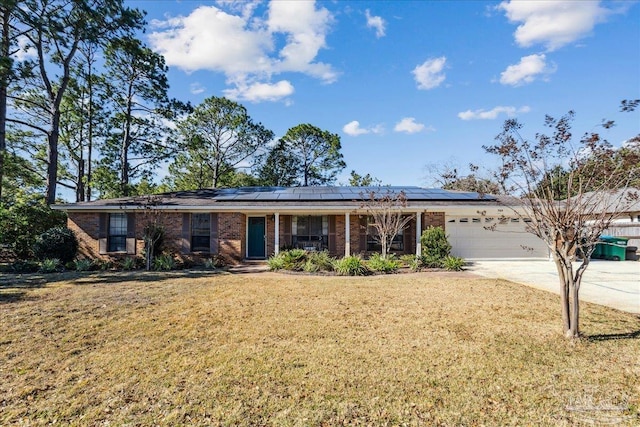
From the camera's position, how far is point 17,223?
1362 centimetres

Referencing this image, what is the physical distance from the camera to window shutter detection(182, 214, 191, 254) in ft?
44.2

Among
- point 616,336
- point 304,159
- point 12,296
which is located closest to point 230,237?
point 12,296

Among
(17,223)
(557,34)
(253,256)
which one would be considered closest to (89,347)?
(253,256)

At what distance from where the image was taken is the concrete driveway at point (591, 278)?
697 centimetres

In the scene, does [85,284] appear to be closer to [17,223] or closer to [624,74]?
[17,223]

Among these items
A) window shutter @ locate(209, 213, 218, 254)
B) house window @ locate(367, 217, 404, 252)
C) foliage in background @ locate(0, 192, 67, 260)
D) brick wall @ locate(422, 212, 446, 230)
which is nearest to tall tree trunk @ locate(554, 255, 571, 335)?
brick wall @ locate(422, 212, 446, 230)

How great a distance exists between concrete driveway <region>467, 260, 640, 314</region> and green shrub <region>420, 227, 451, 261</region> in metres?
1.10

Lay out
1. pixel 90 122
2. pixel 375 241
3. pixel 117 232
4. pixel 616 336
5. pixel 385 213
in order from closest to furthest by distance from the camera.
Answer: pixel 616 336 → pixel 385 213 → pixel 117 232 → pixel 375 241 → pixel 90 122

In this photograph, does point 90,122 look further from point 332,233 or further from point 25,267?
point 332,233

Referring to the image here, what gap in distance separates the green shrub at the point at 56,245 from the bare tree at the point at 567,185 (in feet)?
48.3

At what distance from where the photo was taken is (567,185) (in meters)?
4.86

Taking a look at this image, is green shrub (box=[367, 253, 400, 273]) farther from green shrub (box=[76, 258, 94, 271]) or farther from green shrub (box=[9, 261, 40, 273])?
green shrub (box=[9, 261, 40, 273])

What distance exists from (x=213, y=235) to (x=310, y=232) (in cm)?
439

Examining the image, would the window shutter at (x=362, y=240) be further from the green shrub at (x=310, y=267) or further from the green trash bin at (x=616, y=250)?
the green trash bin at (x=616, y=250)
